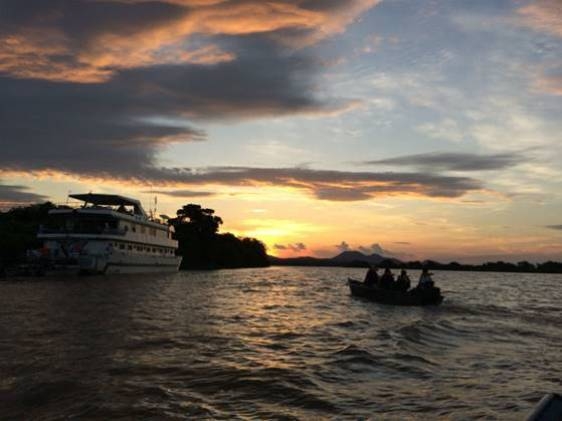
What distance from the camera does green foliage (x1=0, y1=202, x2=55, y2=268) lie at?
60.9 m

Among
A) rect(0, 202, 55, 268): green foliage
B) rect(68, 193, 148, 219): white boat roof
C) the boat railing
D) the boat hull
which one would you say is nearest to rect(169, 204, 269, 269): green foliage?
rect(0, 202, 55, 268): green foliage

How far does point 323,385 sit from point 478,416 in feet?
11.1

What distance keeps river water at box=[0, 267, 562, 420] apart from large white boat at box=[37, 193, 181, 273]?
89.8 ft

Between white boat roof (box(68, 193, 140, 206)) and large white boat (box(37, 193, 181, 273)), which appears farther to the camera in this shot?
white boat roof (box(68, 193, 140, 206))

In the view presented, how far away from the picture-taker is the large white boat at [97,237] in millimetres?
51594

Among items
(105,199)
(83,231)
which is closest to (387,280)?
(83,231)

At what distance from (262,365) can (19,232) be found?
212ft

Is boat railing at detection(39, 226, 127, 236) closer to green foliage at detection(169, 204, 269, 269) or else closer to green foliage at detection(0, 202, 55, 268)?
green foliage at detection(0, 202, 55, 268)

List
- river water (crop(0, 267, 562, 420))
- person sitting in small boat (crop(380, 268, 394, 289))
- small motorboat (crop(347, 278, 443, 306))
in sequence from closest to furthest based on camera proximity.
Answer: river water (crop(0, 267, 562, 420)) → small motorboat (crop(347, 278, 443, 306)) → person sitting in small boat (crop(380, 268, 394, 289))

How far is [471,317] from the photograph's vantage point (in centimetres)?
2820

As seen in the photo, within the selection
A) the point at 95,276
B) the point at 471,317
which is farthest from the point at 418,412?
the point at 95,276

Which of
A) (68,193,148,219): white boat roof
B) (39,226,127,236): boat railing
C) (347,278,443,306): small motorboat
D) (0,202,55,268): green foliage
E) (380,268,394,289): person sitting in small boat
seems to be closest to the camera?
(347,278,443,306): small motorboat

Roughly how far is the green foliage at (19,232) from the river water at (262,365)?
110 ft

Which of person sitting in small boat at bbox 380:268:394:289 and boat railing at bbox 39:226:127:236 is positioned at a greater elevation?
boat railing at bbox 39:226:127:236
